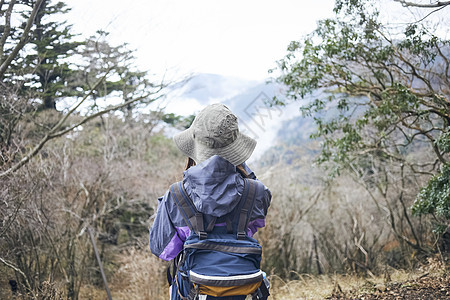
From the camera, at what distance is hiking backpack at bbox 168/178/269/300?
202 cm

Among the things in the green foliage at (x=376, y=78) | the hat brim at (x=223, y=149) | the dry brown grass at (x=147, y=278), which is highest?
the green foliage at (x=376, y=78)

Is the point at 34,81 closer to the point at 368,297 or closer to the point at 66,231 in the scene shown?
the point at 66,231

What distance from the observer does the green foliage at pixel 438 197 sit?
198 inches

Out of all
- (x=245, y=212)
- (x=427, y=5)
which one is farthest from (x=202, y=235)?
(x=427, y=5)

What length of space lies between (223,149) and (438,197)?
4109mm

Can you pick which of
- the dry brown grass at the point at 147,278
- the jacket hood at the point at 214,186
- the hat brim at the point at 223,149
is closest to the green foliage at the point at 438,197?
the hat brim at the point at 223,149

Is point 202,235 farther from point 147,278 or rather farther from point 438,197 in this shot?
point 147,278

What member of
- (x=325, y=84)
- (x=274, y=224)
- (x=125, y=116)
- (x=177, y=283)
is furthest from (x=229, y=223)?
(x=125, y=116)

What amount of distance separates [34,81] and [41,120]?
157cm

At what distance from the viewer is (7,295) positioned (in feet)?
21.5

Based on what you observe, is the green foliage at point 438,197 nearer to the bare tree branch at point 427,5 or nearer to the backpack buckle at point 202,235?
the bare tree branch at point 427,5

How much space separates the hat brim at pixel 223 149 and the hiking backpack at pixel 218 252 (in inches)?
6.6

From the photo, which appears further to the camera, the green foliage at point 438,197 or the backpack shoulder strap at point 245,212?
the green foliage at point 438,197

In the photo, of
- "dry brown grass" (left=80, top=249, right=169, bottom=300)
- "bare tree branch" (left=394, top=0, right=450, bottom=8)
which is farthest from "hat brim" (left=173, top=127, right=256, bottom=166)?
"dry brown grass" (left=80, top=249, right=169, bottom=300)
